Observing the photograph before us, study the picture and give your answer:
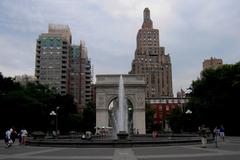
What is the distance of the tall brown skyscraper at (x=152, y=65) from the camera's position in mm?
138375

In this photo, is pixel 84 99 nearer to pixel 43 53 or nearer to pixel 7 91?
pixel 43 53

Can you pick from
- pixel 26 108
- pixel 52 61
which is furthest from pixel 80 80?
pixel 26 108

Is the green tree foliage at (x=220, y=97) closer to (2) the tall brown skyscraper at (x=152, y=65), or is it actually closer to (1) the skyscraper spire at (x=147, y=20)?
(2) the tall brown skyscraper at (x=152, y=65)

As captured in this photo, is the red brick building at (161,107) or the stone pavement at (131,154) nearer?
the stone pavement at (131,154)

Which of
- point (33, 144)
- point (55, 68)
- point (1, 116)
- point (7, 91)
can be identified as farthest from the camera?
point (55, 68)

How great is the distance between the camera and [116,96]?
70.0 m

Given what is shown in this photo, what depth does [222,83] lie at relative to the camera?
56.6m

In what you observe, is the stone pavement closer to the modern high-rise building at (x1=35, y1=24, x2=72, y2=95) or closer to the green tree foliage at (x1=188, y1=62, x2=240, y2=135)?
the green tree foliage at (x1=188, y1=62, x2=240, y2=135)

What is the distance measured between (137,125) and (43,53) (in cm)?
6587

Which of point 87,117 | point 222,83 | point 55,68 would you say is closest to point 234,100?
point 222,83

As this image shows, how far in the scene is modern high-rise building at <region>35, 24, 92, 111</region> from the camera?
12481 cm

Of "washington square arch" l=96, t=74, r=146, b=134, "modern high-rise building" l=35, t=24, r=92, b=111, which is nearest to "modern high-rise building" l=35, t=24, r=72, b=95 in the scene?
"modern high-rise building" l=35, t=24, r=92, b=111

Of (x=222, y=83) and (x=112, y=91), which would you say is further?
(x=112, y=91)

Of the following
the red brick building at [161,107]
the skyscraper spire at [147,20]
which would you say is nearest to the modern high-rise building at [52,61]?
the red brick building at [161,107]
